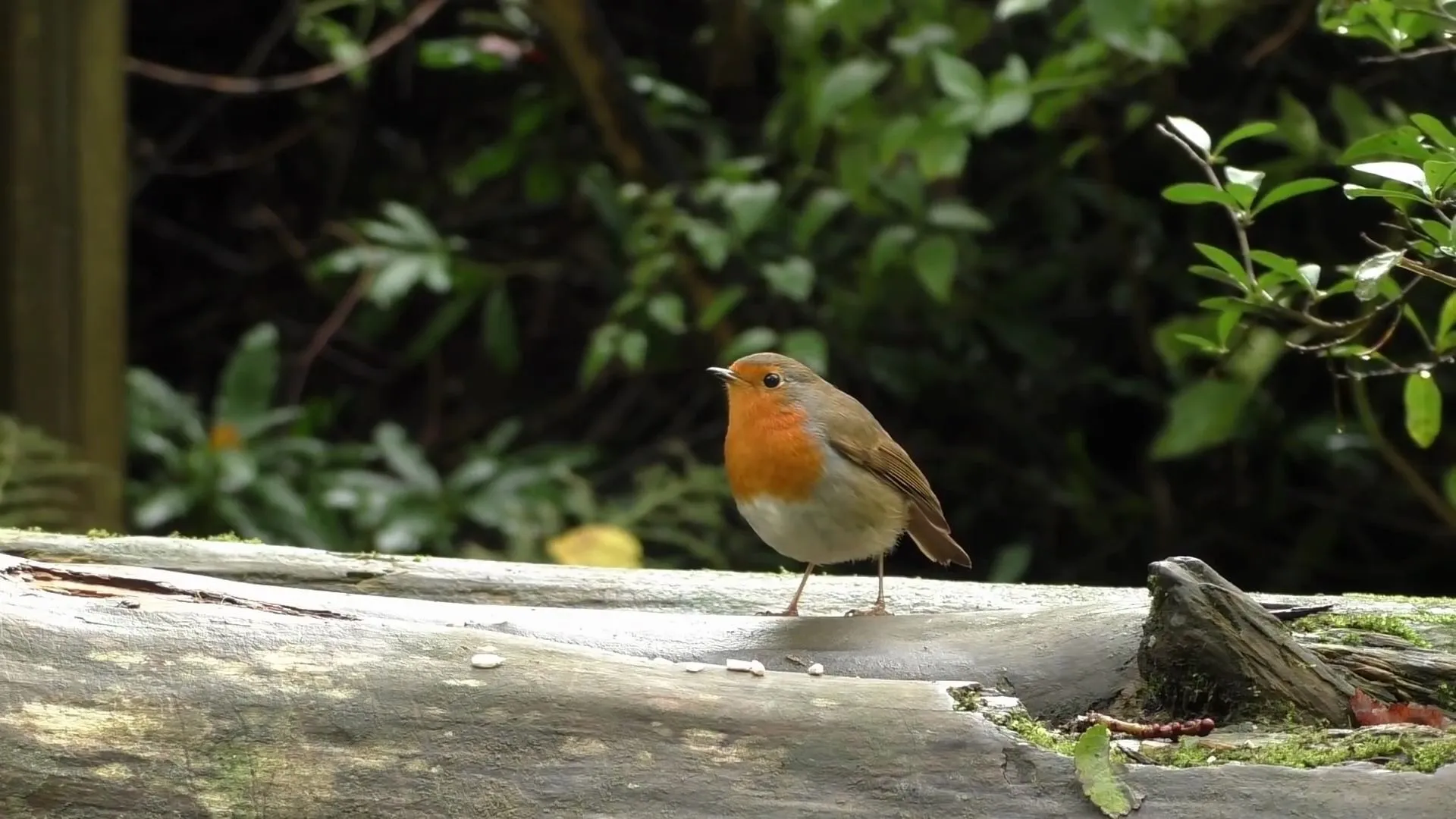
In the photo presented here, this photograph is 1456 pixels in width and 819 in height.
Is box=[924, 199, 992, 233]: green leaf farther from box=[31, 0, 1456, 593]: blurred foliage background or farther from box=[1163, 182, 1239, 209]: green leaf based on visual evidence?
box=[1163, 182, 1239, 209]: green leaf

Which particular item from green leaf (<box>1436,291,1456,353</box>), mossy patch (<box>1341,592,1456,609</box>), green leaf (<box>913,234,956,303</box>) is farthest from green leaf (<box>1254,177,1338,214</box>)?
green leaf (<box>913,234,956,303</box>)

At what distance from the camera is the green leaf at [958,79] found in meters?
2.75

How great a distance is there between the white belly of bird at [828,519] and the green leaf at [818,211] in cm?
116

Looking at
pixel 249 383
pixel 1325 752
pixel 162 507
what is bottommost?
pixel 162 507

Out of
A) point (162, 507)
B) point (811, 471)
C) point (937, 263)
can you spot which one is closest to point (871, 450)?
point (811, 471)

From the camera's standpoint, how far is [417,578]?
6.37 ft

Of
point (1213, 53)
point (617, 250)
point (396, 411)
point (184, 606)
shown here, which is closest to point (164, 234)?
point (396, 411)

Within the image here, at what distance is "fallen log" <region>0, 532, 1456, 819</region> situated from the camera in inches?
47.9

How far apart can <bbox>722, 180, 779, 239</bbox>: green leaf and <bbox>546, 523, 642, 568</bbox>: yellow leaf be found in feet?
2.57

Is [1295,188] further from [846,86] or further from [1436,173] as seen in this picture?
[846,86]

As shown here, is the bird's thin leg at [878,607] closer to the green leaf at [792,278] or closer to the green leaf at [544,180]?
the green leaf at [792,278]

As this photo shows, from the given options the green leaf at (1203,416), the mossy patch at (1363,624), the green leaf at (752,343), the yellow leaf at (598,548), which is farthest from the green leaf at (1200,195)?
→ the yellow leaf at (598,548)

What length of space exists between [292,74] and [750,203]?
212 cm

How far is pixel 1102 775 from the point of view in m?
1.22
